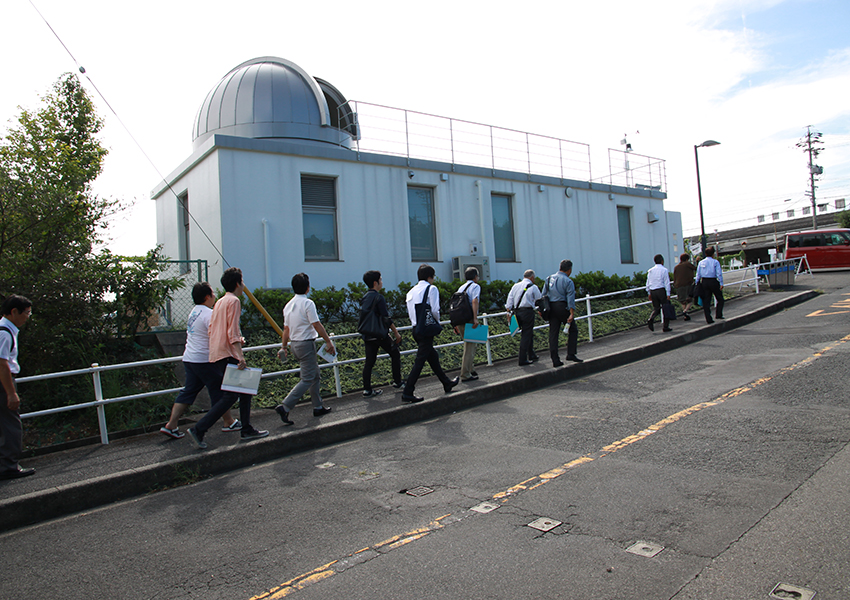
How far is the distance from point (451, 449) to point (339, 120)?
12.2m

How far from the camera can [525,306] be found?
9609 mm

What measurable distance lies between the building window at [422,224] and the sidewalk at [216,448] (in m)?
5.62

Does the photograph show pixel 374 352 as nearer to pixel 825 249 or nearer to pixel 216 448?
pixel 216 448

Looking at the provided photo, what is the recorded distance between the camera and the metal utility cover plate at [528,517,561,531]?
3.39 metres

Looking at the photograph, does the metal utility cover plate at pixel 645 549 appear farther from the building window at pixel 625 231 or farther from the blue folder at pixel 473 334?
the building window at pixel 625 231

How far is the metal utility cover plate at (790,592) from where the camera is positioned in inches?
96.3

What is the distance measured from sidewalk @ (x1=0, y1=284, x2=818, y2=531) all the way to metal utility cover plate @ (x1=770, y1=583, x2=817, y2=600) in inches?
176

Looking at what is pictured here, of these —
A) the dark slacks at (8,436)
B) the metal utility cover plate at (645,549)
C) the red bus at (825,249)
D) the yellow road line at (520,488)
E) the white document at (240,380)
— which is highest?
the red bus at (825,249)

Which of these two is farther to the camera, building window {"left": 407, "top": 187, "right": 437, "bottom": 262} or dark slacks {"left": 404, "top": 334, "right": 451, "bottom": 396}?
building window {"left": 407, "top": 187, "right": 437, "bottom": 262}

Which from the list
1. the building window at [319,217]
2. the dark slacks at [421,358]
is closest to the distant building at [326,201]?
the building window at [319,217]

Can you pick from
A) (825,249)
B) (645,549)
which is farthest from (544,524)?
(825,249)

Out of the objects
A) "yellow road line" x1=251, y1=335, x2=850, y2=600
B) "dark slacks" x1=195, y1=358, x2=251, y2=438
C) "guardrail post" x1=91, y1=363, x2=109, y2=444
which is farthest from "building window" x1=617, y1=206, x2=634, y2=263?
"guardrail post" x1=91, y1=363, x2=109, y2=444

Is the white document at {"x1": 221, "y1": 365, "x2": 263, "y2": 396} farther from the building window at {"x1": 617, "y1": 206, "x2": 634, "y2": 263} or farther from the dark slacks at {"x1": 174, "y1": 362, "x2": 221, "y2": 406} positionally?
the building window at {"x1": 617, "y1": 206, "x2": 634, "y2": 263}

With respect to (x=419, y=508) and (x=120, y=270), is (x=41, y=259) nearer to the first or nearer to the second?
(x=120, y=270)
